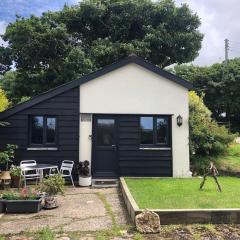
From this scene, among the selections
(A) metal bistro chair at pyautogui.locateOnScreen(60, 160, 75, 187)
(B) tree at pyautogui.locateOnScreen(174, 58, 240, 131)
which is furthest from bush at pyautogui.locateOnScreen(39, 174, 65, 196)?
(B) tree at pyautogui.locateOnScreen(174, 58, 240, 131)

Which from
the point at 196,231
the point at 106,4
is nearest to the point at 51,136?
the point at 196,231

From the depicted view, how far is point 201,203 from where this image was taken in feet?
26.9

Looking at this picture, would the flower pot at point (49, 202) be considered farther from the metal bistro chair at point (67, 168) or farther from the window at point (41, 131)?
the window at point (41, 131)

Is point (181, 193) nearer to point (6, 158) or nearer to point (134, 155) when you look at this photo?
point (134, 155)

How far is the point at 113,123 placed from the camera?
1344 centimetres

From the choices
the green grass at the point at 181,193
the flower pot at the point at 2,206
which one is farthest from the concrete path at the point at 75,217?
the green grass at the point at 181,193

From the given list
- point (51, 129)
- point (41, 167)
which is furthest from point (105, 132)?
point (41, 167)

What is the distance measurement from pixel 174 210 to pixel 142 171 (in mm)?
6179

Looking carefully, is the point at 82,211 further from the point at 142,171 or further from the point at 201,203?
the point at 142,171

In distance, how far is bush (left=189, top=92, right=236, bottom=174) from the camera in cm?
1433

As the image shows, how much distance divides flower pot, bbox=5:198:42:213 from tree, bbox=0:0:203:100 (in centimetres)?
1556

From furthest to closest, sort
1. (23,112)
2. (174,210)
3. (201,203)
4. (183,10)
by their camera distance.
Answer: (183,10) → (23,112) → (201,203) → (174,210)

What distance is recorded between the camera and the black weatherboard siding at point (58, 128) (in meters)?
12.9

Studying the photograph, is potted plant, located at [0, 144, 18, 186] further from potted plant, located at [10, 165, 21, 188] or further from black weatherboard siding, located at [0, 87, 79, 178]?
black weatherboard siding, located at [0, 87, 79, 178]
